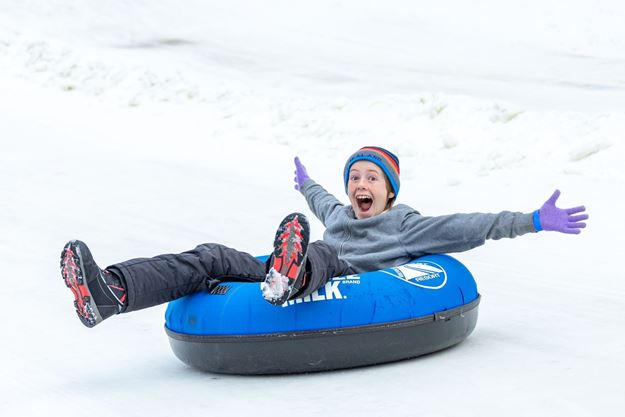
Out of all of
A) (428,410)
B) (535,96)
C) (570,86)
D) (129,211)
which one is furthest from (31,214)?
(570,86)

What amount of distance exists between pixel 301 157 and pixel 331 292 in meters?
5.41

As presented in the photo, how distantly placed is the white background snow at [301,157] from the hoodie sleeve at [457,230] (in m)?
0.46

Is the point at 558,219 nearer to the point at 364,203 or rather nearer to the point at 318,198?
the point at 364,203

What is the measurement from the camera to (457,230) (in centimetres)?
424

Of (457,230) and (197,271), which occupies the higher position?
(457,230)

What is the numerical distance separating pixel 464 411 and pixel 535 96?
8.06 meters

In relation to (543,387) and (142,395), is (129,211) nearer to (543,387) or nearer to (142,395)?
(142,395)

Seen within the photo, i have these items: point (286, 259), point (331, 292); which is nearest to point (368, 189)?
point (331, 292)

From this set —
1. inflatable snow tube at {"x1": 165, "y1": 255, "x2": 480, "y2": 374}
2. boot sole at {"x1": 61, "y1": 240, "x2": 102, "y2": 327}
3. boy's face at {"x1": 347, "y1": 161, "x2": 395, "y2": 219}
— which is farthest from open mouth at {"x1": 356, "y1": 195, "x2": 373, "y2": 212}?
boot sole at {"x1": 61, "y1": 240, "x2": 102, "y2": 327}

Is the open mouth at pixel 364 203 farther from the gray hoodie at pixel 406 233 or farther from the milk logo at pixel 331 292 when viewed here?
the milk logo at pixel 331 292

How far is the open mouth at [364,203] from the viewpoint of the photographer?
180 inches

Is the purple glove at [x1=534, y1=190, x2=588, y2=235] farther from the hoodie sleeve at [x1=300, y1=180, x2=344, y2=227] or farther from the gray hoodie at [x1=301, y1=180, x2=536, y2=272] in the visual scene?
the hoodie sleeve at [x1=300, y1=180, x2=344, y2=227]

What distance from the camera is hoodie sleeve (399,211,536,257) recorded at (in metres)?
4.09

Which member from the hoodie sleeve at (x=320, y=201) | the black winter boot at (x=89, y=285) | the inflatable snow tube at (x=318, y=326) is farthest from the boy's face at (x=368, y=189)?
the black winter boot at (x=89, y=285)
